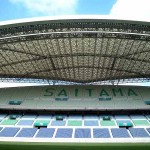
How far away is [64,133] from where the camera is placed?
941 inches

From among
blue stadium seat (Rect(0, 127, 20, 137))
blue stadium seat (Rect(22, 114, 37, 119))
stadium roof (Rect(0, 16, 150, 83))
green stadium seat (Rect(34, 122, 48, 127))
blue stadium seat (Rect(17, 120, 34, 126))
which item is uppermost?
stadium roof (Rect(0, 16, 150, 83))

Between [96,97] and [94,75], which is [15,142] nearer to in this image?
[96,97]

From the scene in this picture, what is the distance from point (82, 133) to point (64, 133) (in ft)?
4.76

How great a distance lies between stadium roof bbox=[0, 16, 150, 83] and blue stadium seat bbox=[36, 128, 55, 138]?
280 inches

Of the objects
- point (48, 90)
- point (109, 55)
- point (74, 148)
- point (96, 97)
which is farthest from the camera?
point (48, 90)

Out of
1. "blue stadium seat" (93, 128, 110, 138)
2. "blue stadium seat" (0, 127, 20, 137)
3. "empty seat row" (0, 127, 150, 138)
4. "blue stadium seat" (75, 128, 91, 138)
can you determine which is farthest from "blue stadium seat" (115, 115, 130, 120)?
"blue stadium seat" (0, 127, 20, 137)

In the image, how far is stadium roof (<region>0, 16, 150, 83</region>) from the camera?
22.0 m

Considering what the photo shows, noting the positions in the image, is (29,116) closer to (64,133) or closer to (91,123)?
(64,133)

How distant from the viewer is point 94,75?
37.9 m

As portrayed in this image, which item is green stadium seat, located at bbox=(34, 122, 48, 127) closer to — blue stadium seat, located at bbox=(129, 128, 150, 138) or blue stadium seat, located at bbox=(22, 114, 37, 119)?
blue stadium seat, located at bbox=(22, 114, 37, 119)

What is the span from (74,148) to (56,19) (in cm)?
925

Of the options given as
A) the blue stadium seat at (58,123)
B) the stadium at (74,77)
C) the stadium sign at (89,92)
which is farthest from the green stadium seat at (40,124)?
the stadium sign at (89,92)

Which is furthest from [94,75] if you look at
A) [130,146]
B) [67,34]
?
[130,146]

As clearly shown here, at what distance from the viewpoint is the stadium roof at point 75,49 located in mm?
21969
